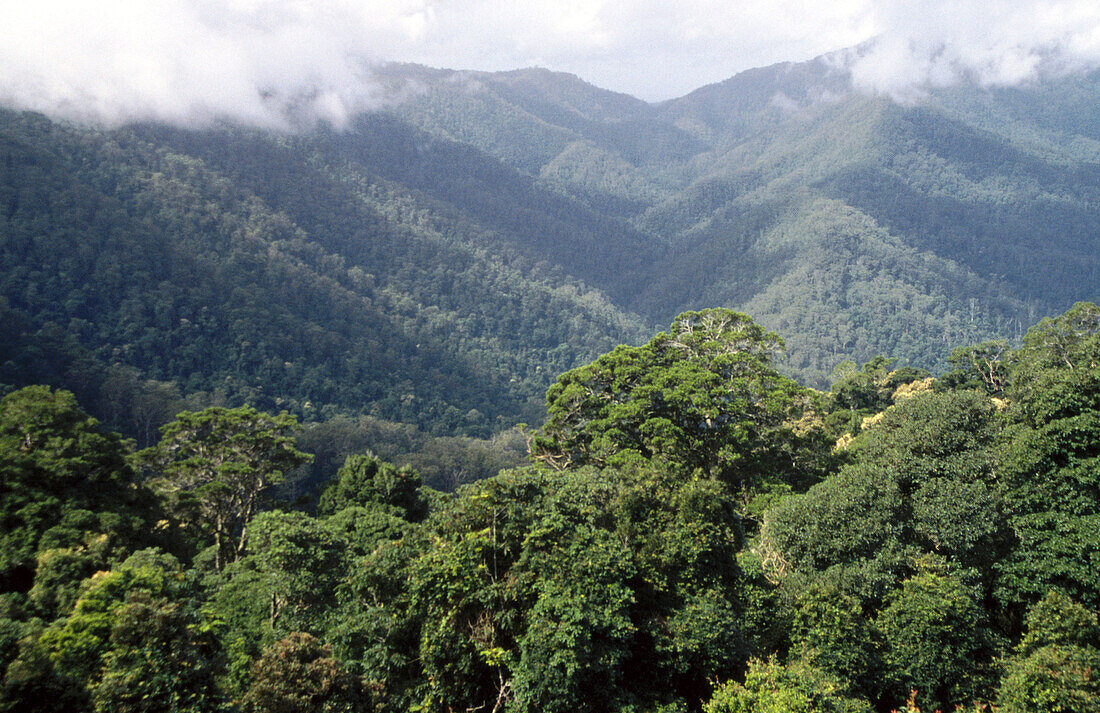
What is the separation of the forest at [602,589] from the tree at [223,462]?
606 cm

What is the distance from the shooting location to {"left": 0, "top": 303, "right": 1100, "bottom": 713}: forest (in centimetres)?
1090

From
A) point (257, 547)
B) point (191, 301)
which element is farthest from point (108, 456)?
point (191, 301)

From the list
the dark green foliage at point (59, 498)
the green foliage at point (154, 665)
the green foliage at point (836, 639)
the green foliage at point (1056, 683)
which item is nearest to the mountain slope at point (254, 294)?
the dark green foliage at point (59, 498)

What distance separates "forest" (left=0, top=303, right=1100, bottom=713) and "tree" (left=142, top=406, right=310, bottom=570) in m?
6.06

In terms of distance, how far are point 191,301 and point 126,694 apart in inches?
4207

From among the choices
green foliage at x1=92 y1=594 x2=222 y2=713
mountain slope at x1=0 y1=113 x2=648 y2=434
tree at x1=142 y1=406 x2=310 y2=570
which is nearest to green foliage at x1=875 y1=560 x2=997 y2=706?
green foliage at x1=92 y1=594 x2=222 y2=713

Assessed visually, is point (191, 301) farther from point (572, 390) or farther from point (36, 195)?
point (572, 390)

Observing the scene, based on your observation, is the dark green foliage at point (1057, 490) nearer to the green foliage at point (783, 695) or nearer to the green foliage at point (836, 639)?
the green foliage at point (836, 639)

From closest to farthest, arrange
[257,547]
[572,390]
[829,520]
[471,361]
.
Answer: [257,547] → [829,520] → [572,390] → [471,361]

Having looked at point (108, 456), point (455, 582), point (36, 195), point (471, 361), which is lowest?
point (471, 361)

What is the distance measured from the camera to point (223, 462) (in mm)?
28781

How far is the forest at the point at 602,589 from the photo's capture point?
10.9 meters

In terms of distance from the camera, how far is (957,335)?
165750 millimetres

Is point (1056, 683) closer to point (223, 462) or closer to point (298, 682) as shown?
point (298, 682)
